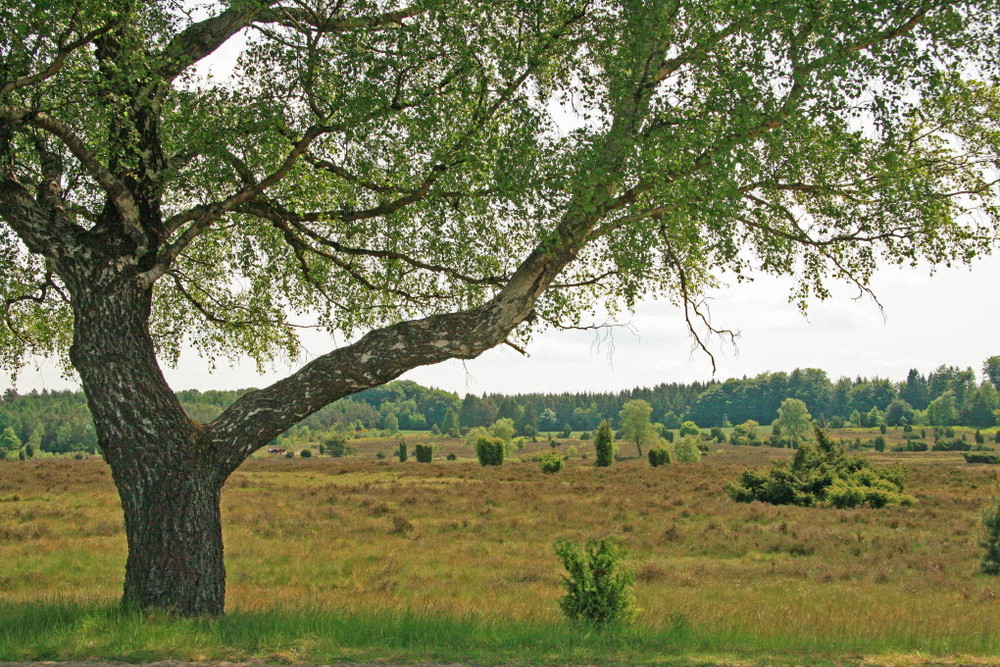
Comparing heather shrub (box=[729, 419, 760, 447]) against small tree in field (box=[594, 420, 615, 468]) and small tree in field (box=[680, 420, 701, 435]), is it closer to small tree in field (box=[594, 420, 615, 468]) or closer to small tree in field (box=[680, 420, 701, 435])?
small tree in field (box=[680, 420, 701, 435])

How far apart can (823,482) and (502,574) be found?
22978mm

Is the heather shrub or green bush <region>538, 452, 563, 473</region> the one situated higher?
green bush <region>538, 452, 563, 473</region>

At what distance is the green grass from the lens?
6820 millimetres

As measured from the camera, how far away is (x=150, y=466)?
8.36 metres

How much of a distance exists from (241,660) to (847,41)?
8.65 m

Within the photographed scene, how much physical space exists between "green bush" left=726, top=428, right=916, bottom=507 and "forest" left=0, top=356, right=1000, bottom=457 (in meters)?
103

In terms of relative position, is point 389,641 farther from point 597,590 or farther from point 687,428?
point 687,428

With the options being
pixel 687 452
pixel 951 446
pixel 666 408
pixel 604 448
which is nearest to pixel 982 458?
pixel 951 446

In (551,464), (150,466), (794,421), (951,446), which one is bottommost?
(951,446)

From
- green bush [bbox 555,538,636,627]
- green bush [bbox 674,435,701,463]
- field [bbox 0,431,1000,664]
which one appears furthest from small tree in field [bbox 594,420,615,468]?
green bush [bbox 555,538,636,627]

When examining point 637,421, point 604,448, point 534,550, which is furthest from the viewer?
point 637,421

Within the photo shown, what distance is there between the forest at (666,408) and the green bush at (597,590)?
12704 cm

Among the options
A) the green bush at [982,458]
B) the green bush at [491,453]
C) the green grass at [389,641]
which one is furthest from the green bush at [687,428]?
the green grass at [389,641]

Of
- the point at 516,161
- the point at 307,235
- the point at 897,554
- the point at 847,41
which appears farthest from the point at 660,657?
the point at 897,554
